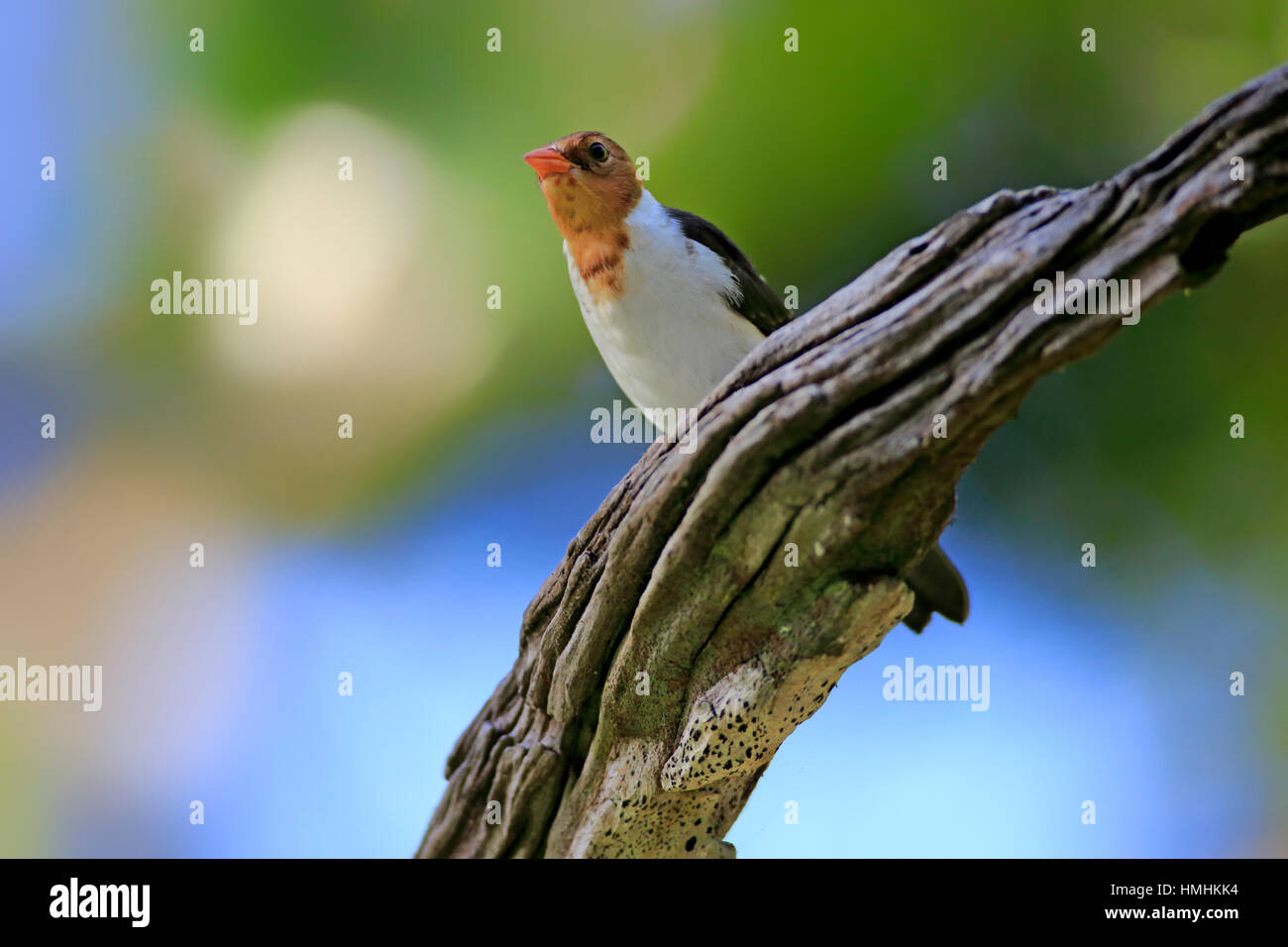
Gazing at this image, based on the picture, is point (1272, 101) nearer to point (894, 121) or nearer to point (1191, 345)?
point (894, 121)

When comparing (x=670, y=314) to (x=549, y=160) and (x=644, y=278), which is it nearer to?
(x=644, y=278)

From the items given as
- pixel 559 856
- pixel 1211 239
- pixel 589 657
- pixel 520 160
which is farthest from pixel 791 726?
pixel 520 160

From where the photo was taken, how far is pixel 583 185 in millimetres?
2498

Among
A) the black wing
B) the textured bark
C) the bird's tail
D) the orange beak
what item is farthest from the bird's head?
the bird's tail

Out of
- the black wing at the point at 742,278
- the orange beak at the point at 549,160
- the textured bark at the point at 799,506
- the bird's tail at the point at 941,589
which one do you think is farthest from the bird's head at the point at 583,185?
the bird's tail at the point at 941,589

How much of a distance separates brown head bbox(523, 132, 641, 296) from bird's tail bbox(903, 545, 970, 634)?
3.04ft

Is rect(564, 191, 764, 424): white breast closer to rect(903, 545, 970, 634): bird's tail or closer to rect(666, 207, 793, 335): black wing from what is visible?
rect(666, 207, 793, 335): black wing

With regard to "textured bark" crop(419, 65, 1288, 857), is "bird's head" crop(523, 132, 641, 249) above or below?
above

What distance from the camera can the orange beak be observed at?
2.48m

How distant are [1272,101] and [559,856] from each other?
1613mm

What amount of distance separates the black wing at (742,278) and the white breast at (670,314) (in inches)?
1.0

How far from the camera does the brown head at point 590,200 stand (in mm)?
2492

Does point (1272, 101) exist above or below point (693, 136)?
below

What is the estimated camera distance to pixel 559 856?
2.01 meters
